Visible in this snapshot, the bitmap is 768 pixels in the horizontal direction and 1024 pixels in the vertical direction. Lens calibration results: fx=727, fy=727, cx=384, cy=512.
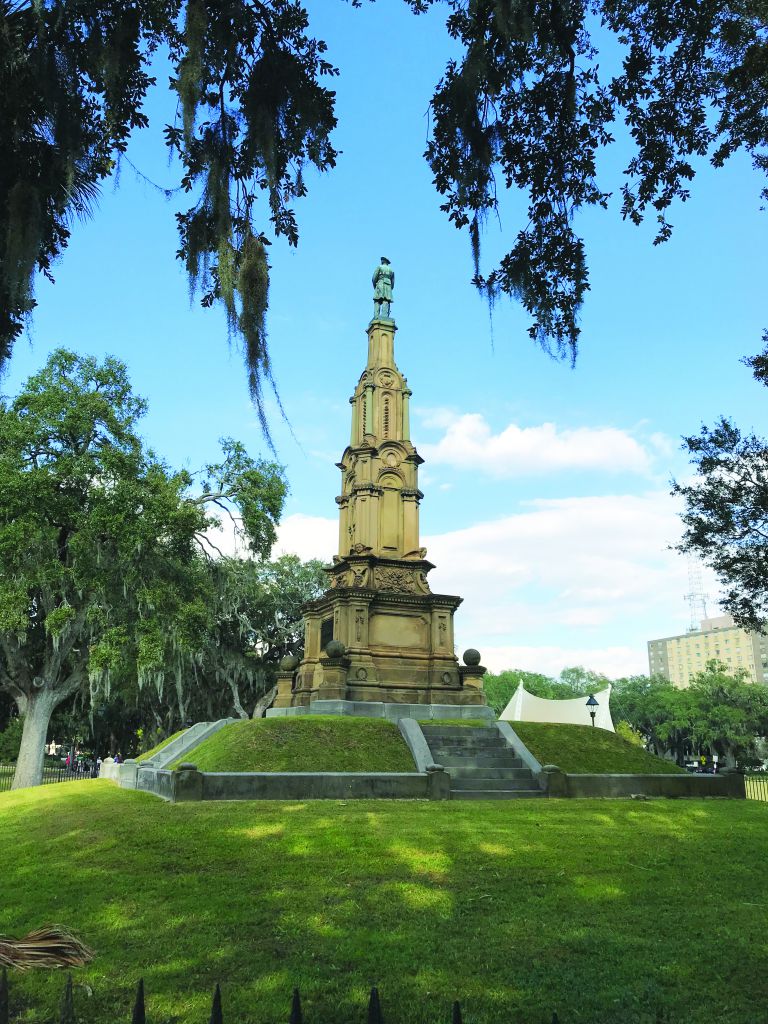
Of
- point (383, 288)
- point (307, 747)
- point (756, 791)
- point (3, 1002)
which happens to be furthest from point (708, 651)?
point (3, 1002)

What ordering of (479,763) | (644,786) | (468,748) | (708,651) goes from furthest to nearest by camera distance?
(708,651) < (468,748) < (479,763) < (644,786)

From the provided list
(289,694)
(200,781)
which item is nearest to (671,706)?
(289,694)

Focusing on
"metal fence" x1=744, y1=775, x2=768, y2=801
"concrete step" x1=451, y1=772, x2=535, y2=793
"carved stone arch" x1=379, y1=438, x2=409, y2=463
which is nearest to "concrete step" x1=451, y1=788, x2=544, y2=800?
"concrete step" x1=451, y1=772, x2=535, y2=793

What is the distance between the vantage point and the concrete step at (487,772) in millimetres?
Answer: 17969

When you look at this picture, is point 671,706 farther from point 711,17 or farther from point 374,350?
point 711,17

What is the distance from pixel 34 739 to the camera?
26.1 m

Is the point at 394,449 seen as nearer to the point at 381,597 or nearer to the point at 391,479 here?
the point at 391,479

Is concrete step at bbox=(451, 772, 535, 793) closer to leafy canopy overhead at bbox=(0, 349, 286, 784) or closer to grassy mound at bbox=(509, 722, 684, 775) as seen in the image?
grassy mound at bbox=(509, 722, 684, 775)

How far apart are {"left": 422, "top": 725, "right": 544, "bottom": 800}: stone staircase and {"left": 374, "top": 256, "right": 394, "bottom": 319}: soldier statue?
17.9 metres

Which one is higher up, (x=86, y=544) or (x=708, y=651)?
(x=708, y=651)

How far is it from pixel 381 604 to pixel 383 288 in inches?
562

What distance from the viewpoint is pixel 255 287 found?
5590 millimetres

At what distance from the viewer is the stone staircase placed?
55.0 feet

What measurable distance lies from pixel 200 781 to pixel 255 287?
11980mm
